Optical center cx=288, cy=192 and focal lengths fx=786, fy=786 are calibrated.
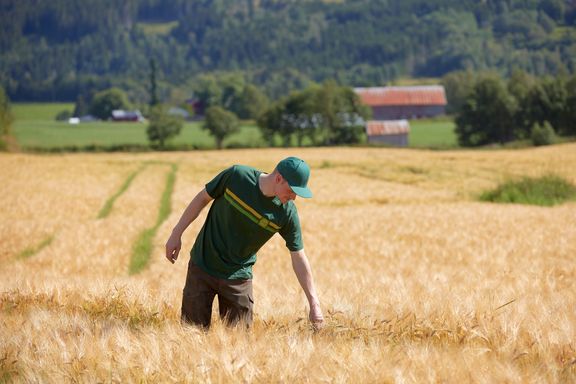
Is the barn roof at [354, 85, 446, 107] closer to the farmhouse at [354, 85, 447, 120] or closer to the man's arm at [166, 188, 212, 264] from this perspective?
the farmhouse at [354, 85, 447, 120]

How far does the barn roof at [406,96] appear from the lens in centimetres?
16900

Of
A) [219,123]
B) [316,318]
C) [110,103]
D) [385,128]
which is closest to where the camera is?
[316,318]

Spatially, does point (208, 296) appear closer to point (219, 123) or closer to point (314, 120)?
point (219, 123)

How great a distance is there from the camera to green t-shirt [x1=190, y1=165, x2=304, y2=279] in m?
5.79

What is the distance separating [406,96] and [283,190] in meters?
169

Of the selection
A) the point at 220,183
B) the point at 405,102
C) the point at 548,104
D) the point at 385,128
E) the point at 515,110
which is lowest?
the point at 405,102

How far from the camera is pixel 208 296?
6125 millimetres

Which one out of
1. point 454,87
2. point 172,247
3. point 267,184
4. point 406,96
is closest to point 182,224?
point 172,247

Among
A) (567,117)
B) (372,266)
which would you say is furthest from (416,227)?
(567,117)

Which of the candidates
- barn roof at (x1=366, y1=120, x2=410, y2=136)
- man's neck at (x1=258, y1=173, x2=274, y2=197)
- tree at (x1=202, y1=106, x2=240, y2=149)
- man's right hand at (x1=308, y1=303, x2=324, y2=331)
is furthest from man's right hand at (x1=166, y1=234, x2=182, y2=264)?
barn roof at (x1=366, y1=120, x2=410, y2=136)

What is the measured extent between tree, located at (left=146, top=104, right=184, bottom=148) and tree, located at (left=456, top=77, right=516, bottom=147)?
34386 mm

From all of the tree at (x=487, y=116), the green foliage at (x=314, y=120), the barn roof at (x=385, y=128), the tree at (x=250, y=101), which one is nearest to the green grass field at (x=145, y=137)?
the barn roof at (x=385, y=128)

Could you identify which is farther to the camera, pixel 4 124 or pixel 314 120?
pixel 314 120

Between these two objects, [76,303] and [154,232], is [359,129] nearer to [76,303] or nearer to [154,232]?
[154,232]
